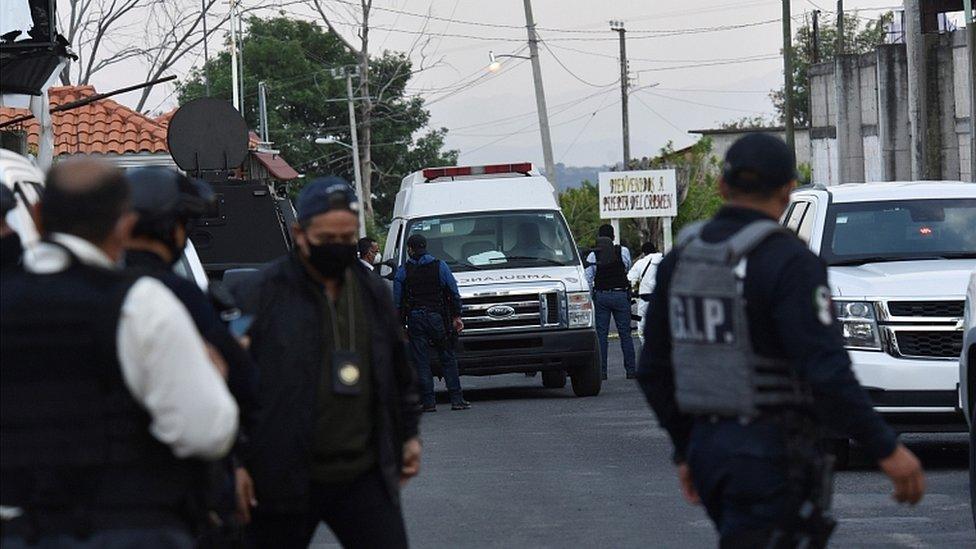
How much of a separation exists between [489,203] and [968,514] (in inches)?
441

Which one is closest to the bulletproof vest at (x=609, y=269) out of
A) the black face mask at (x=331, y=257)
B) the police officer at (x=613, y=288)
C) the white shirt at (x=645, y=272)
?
the police officer at (x=613, y=288)

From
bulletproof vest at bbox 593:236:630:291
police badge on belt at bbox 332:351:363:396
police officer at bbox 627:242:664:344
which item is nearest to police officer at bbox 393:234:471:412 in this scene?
bulletproof vest at bbox 593:236:630:291

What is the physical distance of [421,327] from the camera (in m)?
19.2

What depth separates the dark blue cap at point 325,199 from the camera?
19.8 ft

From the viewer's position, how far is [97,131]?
32.1 metres

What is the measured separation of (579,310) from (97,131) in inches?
548

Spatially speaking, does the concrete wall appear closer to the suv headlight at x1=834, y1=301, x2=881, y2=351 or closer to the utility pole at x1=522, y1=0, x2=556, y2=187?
the utility pole at x1=522, y1=0, x2=556, y2=187

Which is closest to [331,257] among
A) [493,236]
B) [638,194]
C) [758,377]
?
[758,377]

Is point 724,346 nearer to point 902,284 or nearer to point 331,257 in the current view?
point 331,257

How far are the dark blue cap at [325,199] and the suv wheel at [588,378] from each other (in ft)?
48.2

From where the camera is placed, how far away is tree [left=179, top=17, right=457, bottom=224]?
7619 centimetres

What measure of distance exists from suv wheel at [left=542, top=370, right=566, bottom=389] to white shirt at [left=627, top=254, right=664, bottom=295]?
4.61 feet

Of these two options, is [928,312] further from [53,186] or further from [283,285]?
[53,186]

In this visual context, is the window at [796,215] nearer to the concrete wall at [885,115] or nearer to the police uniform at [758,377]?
the police uniform at [758,377]
